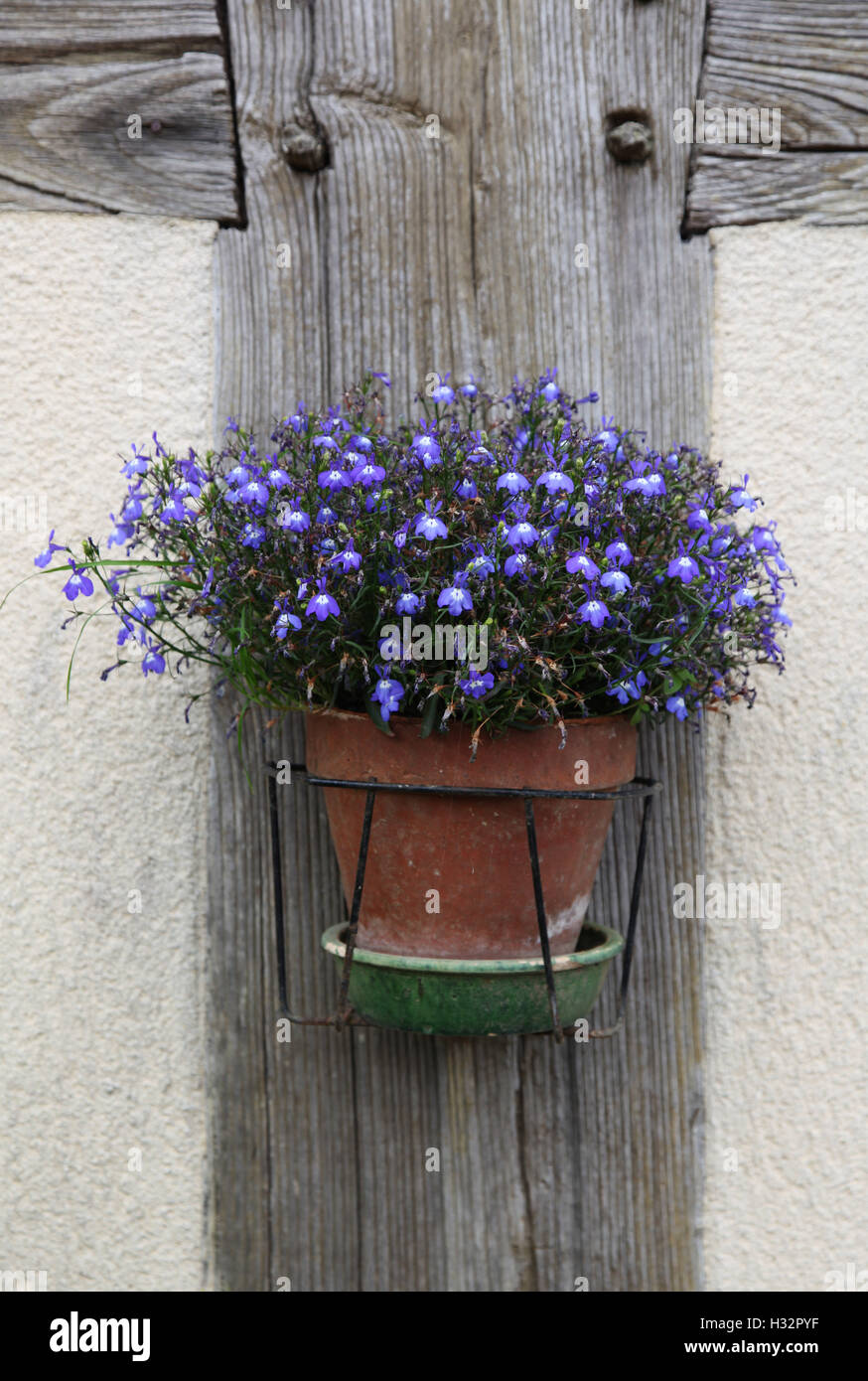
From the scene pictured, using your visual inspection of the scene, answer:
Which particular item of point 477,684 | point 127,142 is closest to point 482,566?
point 477,684

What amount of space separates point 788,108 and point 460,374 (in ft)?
2.49

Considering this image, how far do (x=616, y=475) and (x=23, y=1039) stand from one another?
1.41 metres

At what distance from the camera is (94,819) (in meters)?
1.92

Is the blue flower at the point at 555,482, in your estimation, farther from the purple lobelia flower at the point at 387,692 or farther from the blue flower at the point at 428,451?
the purple lobelia flower at the point at 387,692

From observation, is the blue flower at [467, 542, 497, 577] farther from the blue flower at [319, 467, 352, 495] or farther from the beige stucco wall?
the beige stucco wall

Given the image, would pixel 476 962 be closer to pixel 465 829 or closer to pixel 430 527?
pixel 465 829

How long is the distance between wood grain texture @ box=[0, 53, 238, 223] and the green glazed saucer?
53.3 inches

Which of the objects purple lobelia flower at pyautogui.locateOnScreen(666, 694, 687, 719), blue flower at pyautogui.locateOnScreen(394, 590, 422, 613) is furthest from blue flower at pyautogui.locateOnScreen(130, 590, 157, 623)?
purple lobelia flower at pyautogui.locateOnScreen(666, 694, 687, 719)

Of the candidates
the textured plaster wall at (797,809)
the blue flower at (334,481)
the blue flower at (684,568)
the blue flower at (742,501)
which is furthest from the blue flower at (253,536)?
the textured plaster wall at (797,809)

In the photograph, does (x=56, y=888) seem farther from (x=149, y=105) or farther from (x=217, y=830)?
(x=149, y=105)

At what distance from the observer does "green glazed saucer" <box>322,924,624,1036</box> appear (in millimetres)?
1518

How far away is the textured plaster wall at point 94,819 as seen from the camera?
189cm
